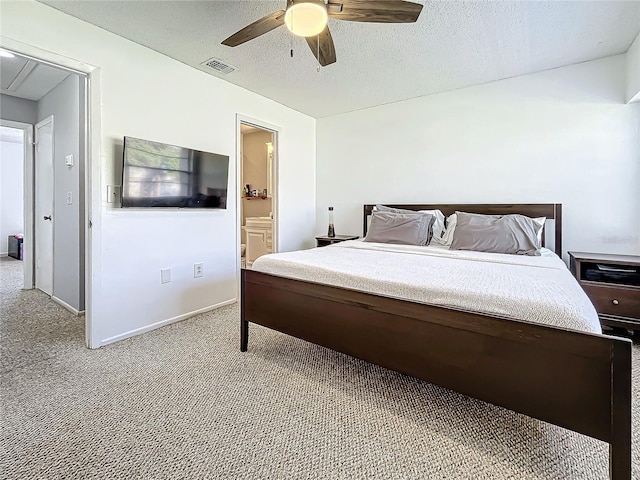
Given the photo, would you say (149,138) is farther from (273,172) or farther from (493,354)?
(493,354)

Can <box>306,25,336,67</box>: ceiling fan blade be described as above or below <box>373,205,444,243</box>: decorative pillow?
above

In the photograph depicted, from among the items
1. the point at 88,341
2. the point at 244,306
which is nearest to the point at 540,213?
the point at 244,306

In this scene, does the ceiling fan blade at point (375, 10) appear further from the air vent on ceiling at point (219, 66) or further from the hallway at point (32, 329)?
the hallway at point (32, 329)

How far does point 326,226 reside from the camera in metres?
4.91

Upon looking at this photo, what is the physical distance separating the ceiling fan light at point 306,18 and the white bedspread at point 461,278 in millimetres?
1430

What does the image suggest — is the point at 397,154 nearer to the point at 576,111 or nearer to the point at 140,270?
the point at 576,111

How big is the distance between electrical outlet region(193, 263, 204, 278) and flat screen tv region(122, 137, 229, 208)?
610 mm

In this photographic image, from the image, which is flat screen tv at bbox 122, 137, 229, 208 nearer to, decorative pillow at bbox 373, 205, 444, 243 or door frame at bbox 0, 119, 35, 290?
decorative pillow at bbox 373, 205, 444, 243

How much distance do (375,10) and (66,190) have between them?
11.7 feet

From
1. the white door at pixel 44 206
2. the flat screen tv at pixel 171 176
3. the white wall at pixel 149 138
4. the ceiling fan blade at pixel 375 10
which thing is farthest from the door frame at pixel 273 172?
the white door at pixel 44 206

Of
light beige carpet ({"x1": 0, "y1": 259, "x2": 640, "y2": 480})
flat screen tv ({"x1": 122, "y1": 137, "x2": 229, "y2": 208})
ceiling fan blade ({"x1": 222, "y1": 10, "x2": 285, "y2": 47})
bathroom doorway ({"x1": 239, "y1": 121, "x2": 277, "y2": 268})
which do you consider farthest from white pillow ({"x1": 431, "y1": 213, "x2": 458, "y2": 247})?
bathroom doorway ({"x1": 239, "y1": 121, "x2": 277, "y2": 268})

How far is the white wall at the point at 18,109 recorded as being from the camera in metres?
3.81

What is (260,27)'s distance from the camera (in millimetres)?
1997

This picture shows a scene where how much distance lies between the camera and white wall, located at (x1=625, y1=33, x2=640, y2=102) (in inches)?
101
